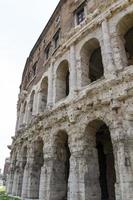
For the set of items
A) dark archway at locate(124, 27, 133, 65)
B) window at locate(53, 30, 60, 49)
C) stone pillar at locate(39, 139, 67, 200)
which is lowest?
stone pillar at locate(39, 139, 67, 200)

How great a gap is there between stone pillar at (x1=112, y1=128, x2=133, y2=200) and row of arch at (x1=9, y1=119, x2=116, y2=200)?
1.37 m

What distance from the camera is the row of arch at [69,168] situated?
7.21 metres

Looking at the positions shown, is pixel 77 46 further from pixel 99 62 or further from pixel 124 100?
pixel 124 100

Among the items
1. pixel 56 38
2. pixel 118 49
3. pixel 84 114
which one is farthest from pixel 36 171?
pixel 56 38

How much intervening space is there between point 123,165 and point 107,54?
4396 mm

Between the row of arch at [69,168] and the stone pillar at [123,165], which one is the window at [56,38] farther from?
the stone pillar at [123,165]

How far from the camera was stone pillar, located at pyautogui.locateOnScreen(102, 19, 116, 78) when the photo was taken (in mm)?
7520

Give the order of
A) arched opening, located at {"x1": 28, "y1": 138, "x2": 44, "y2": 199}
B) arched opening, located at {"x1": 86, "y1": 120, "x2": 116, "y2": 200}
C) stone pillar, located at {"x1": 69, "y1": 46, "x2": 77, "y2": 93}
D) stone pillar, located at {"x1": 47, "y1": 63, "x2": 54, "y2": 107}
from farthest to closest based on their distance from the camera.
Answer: stone pillar, located at {"x1": 47, "y1": 63, "x2": 54, "y2": 107} < arched opening, located at {"x1": 28, "y1": 138, "x2": 44, "y2": 199} < arched opening, located at {"x1": 86, "y1": 120, "x2": 116, "y2": 200} < stone pillar, located at {"x1": 69, "y1": 46, "x2": 77, "y2": 93}

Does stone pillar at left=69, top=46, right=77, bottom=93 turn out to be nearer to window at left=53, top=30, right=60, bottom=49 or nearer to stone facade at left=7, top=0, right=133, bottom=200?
stone facade at left=7, top=0, right=133, bottom=200

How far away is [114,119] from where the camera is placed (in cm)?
666

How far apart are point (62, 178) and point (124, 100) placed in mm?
4489

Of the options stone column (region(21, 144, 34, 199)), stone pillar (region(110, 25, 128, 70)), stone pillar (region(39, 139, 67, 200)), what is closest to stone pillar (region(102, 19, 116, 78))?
stone pillar (region(110, 25, 128, 70))

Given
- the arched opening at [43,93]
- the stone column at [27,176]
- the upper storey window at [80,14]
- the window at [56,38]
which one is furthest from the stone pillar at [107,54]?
the stone column at [27,176]

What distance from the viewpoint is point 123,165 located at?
579cm
